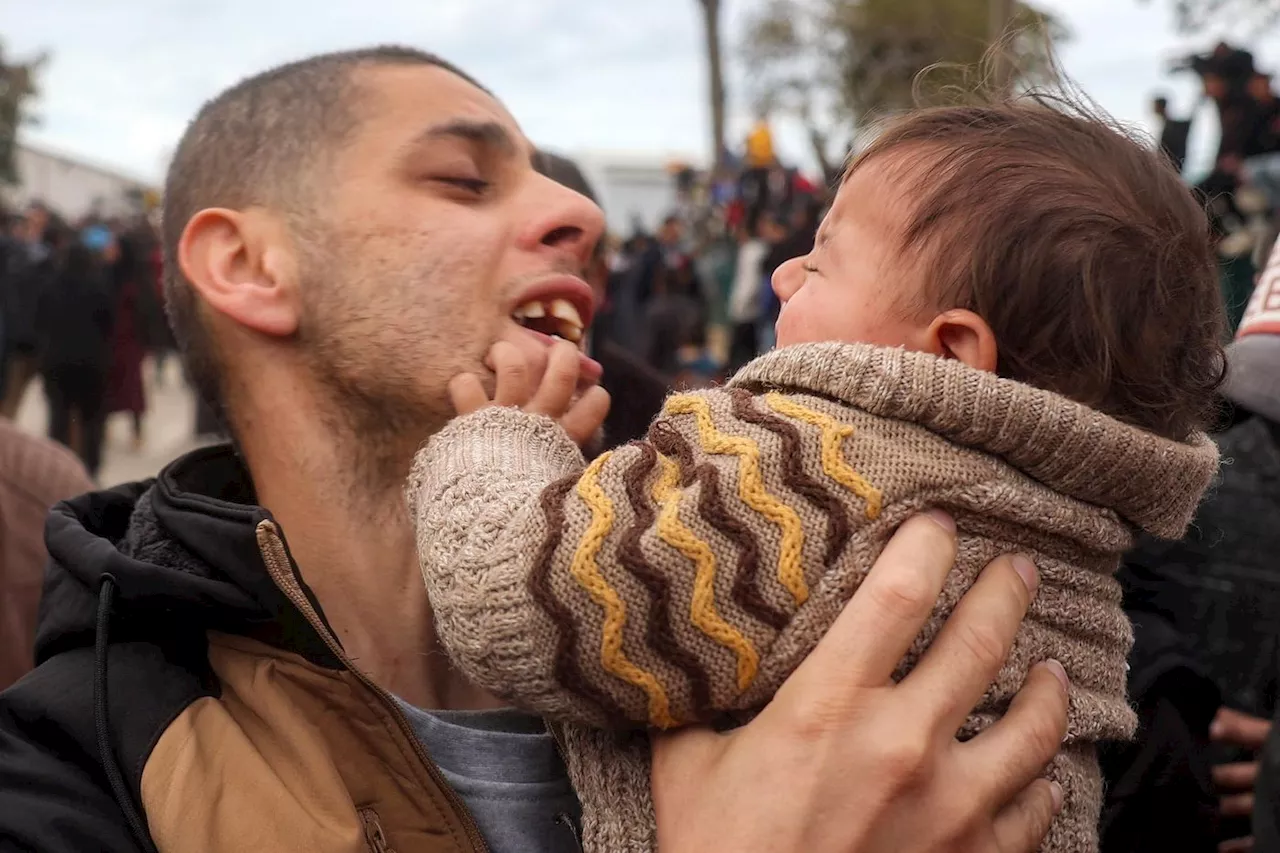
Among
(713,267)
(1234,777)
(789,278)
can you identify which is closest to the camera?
(789,278)

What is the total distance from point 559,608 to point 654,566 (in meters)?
0.13

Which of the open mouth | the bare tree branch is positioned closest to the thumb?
the open mouth

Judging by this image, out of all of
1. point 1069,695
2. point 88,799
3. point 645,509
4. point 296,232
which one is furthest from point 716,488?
point 296,232

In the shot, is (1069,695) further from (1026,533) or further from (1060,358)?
(1060,358)

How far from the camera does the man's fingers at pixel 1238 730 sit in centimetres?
231

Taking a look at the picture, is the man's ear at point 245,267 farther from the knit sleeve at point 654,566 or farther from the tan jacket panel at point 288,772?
the knit sleeve at point 654,566

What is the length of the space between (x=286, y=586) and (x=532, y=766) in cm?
51

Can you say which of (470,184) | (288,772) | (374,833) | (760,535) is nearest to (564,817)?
(374,833)

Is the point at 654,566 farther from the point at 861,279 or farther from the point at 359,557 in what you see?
the point at 359,557

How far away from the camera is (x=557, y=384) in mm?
1975

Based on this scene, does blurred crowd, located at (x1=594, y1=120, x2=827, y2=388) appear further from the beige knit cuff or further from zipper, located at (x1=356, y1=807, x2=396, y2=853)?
zipper, located at (x1=356, y1=807, x2=396, y2=853)

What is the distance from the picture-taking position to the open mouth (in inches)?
88.9

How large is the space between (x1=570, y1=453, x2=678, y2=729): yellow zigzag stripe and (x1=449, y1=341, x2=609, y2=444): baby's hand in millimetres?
449

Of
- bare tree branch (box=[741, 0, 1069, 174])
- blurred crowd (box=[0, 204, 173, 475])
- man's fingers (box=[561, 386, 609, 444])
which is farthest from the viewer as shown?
bare tree branch (box=[741, 0, 1069, 174])
